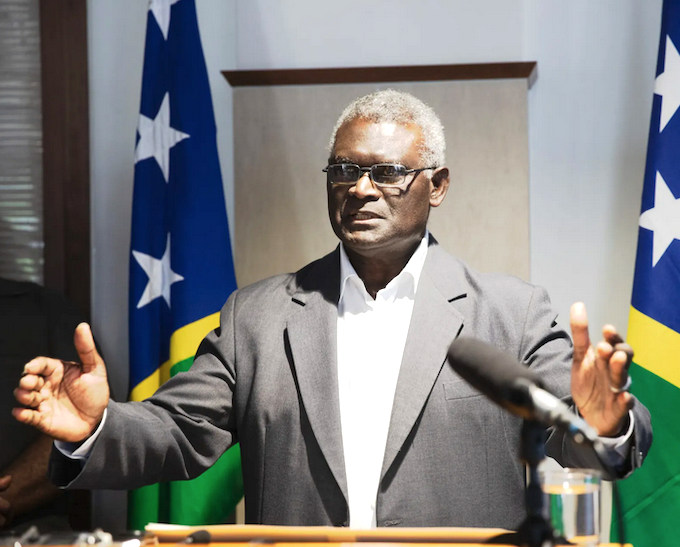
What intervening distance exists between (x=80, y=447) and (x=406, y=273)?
0.89 m

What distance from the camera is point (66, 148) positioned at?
128 inches

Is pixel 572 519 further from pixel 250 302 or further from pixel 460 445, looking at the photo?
pixel 250 302

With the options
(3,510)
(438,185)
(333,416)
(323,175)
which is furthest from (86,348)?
(323,175)

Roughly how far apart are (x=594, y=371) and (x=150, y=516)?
2053 millimetres

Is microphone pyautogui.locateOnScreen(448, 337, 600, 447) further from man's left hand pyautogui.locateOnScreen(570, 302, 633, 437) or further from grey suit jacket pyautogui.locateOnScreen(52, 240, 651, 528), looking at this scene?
grey suit jacket pyautogui.locateOnScreen(52, 240, 651, 528)

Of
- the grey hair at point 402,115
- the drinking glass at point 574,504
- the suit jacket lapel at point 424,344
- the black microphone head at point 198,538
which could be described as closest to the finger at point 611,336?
the drinking glass at point 574,504

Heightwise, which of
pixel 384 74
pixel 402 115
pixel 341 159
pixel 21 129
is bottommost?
pixel 341 159

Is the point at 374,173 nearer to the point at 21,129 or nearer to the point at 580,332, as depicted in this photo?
the point at 580,332

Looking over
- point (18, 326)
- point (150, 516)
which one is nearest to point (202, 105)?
point (18, 326)

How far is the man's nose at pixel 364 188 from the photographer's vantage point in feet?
6.23

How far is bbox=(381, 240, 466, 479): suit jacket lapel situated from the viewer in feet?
5.77

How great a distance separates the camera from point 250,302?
205cm

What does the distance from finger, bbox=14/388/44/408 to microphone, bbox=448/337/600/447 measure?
2.51ft

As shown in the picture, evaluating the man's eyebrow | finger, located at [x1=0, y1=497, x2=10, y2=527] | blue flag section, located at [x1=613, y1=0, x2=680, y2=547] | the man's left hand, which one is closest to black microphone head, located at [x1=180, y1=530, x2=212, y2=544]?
the man's left hand
